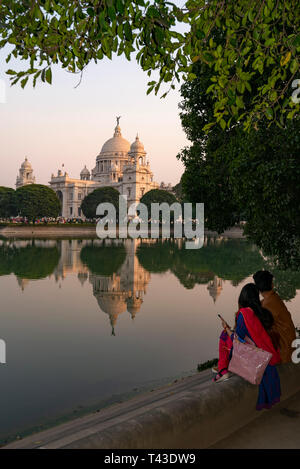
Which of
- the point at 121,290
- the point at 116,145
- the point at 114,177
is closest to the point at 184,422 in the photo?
the point at 121,290

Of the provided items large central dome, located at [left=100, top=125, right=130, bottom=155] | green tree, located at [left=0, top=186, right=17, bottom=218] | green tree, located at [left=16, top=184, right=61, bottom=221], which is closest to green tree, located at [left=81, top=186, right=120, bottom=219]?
green tree, located at [left=16, top=184, right=61, bottom=221]

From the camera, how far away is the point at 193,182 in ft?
32.3

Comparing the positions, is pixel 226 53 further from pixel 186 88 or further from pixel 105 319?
pixel 105 319

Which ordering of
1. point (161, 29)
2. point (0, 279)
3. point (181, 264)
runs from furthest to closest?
point (181, 264) < point (0, 279) < point (161, 29)

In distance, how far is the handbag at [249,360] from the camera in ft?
13.3

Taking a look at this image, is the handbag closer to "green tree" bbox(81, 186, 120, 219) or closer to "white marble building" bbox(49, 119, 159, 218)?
"green tree" bbox(81, 186, 120, 219)

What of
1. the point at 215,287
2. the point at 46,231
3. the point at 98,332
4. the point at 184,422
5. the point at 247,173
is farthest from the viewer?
the point at 46,231

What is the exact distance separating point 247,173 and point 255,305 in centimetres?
315

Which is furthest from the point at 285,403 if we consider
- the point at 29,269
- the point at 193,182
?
the point at 29,269

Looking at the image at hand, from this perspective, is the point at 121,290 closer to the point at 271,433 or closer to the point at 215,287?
the point at 215,287

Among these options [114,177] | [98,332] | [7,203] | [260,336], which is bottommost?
[98,332]

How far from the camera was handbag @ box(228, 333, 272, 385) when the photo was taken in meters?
4.05

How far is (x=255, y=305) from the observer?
173 inches

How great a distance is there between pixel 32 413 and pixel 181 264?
20.2m
